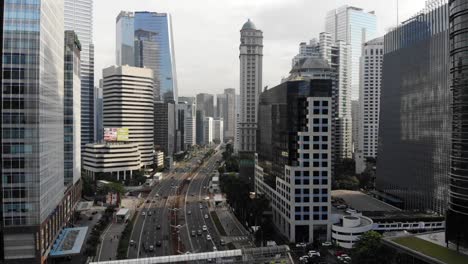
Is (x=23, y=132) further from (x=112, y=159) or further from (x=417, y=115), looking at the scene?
(x=112, y=159)

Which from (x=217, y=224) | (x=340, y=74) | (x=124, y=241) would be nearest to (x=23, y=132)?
(x=124, y=241)

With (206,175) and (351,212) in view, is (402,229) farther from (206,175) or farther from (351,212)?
(206,175)

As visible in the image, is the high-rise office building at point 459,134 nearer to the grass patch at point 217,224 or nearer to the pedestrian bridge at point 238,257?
the pedestrian bridge at point 238,257

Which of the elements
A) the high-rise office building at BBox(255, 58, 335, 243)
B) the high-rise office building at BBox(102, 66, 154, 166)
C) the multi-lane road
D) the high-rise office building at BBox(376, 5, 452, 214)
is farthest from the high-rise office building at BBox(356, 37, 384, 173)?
the high-rise office building at BBox(255, 58, 335, 243)

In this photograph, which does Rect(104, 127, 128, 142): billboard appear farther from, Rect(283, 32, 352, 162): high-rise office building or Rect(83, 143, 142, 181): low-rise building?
Rect(283, 32, 352, 162): high-rise office building

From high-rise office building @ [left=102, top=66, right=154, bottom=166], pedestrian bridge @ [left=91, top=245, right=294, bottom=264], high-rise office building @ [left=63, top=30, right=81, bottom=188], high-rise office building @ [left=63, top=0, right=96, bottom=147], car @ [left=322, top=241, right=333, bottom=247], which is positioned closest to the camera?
pedestrian bridge @ [left=91, top=245, right=294, bottom=264]

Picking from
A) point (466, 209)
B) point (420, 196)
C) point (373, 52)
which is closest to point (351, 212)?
point (420, 196)
